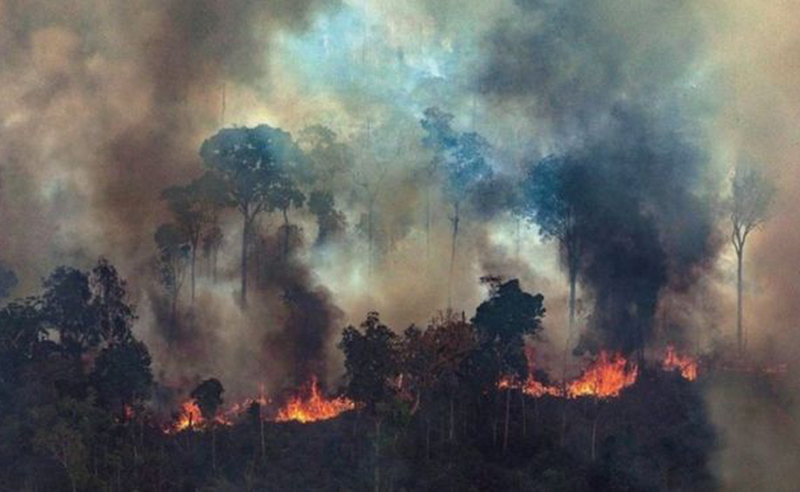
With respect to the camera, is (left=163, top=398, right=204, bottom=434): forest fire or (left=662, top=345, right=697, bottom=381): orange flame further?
(left=662, top=345, right=697, bottom=381): orange flame

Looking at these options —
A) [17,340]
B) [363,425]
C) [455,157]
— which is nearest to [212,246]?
[455,157]

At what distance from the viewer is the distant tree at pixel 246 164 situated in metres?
76.8

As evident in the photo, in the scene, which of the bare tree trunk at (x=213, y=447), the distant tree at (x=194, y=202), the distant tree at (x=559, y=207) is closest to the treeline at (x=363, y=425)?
the bare tree trunk at (x=213, y=447)

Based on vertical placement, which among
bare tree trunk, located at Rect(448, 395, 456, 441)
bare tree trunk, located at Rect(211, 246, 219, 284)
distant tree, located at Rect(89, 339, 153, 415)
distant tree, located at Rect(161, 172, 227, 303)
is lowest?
bare tree trunk, located at Rect(448, 395, 456, 441)

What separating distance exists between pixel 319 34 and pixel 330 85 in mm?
5544

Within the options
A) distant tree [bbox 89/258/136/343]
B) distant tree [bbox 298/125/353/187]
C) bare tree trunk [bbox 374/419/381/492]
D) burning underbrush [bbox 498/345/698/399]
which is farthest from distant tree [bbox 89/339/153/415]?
distant tree [bbox 298/125/353/187]

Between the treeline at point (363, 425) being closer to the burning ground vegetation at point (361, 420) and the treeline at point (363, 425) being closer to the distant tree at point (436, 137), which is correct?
the burning ground vegetation at point (361, 420)

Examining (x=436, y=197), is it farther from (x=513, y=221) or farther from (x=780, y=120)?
(x=780, y=120)

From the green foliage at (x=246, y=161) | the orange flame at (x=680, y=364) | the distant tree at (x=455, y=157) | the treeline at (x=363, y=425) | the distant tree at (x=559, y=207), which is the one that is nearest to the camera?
the treeline at (x=363, y=425)

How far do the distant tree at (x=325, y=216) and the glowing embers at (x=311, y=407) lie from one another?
743 inches

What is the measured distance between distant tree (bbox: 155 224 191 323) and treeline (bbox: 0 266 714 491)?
1102cm

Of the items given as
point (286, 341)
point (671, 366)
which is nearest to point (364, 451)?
point (286, 341)

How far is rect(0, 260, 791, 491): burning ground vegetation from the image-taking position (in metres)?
55.7

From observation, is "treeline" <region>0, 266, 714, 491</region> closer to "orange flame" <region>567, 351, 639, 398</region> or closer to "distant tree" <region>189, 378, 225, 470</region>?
"distant tree" <region>189, 378, 225, 470</region>
